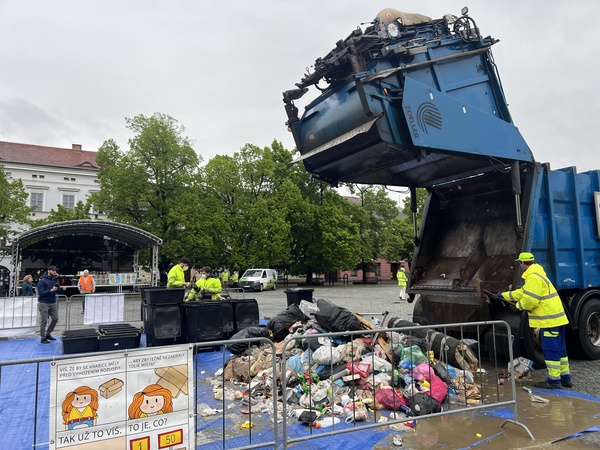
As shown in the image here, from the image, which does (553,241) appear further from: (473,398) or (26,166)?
(26,166)

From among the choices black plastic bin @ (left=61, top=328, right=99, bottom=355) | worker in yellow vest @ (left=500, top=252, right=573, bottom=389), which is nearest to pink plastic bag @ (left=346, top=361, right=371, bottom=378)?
worker in yellow vest @ (left=500, top=252, right=573, bottom=389)

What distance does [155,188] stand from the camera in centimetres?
2991

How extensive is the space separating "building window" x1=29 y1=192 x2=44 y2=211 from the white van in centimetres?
3150

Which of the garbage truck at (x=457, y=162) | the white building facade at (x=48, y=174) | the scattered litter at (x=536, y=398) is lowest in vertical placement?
the scattered litter at (x=536, y=398)

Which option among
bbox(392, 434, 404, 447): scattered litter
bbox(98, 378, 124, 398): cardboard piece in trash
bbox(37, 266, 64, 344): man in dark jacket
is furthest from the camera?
bbox(37, 266, 64, 344): man in dark jacket

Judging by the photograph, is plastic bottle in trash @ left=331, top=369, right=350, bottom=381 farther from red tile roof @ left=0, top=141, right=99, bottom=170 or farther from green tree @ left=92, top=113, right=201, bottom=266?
red tile roof @ left=0, top=141, right=99, bottom=170

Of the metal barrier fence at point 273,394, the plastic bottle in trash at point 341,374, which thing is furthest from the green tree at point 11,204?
the plastic bottle in trash at point 341,374

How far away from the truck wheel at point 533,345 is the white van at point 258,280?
851 inches

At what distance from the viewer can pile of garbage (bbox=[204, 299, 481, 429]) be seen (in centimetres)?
457

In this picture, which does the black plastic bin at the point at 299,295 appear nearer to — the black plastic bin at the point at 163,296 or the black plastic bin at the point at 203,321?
the black plastic bin at the point at 203,321

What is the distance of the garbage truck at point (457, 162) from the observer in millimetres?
5523

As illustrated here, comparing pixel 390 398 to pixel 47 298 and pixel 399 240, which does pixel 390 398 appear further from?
pixel 399 240

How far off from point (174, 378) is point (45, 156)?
183 ft

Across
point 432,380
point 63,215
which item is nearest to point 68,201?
point 63,215
